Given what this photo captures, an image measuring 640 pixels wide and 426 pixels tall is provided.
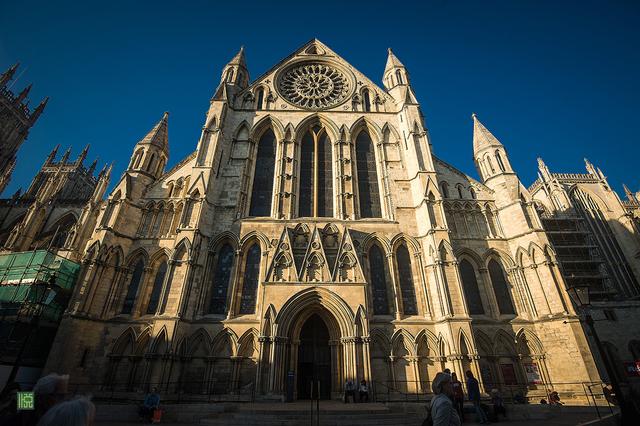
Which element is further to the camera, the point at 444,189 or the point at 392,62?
the point at 392,62

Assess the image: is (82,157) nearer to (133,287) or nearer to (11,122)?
(11,122)

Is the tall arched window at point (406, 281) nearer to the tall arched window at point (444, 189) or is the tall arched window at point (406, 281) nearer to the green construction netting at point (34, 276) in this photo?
the tall arched window at point (444, 189)

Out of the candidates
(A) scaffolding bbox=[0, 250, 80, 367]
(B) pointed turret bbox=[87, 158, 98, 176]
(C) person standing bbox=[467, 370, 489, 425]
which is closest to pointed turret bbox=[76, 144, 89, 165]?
(B) pointed turret bbox=[87, 158, 98, 176]

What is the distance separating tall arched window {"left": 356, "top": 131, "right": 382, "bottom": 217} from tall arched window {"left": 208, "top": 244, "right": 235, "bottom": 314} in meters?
7.83

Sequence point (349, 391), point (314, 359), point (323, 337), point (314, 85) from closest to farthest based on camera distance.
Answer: point (349, 391) → point (314, 359) → point (323, 337) → point (314, 85)

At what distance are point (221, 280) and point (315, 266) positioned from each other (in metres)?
4.83

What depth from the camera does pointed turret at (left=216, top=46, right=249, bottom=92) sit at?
2168 cm

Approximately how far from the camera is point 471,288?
15461 mm

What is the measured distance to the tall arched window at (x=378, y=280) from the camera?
14.8 m

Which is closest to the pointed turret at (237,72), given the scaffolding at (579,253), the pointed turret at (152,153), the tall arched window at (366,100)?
the pointed turret at (152,153)

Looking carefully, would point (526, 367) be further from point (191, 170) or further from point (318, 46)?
point (318, 46)

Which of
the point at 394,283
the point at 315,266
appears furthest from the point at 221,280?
the point at 394,283

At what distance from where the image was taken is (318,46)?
25.2 m

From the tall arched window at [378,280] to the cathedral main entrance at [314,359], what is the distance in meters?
2.81
